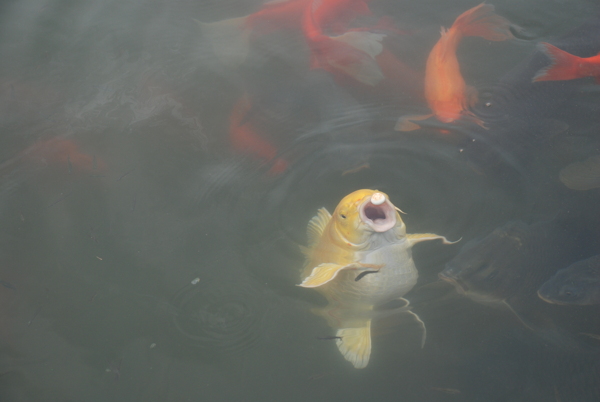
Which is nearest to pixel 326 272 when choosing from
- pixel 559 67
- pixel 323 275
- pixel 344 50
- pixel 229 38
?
pixel 323 275

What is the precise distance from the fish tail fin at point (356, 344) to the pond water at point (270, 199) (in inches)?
5.1

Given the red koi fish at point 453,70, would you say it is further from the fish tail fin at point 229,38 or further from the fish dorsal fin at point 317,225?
the fish tail fin at point 229,38

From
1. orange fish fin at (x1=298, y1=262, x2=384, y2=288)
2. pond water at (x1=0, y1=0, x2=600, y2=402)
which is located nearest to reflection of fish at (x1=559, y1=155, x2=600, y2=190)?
pond water at (x1=0, y1=0, x2=600, y2=402)

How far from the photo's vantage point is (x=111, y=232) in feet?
10.7

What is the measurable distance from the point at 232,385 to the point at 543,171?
9.67 ft

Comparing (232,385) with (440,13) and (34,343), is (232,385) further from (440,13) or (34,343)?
(440,13)

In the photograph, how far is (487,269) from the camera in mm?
2916

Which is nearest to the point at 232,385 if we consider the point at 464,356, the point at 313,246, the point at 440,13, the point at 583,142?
the point at 313,246

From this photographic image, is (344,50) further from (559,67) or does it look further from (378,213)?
(378,213)

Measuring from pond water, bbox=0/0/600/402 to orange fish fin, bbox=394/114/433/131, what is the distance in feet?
0.25

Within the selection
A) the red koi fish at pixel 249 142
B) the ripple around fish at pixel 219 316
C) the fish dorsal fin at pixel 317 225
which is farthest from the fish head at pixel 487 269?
the red koi fish at pixel 249 142

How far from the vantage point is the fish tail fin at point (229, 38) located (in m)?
4.22

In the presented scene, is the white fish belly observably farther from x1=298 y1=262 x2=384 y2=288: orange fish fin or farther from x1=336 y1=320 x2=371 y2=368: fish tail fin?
x1=336 y1=320 x2=371 y2=368: fish tail fin

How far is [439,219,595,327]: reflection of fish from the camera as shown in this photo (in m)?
2.91
